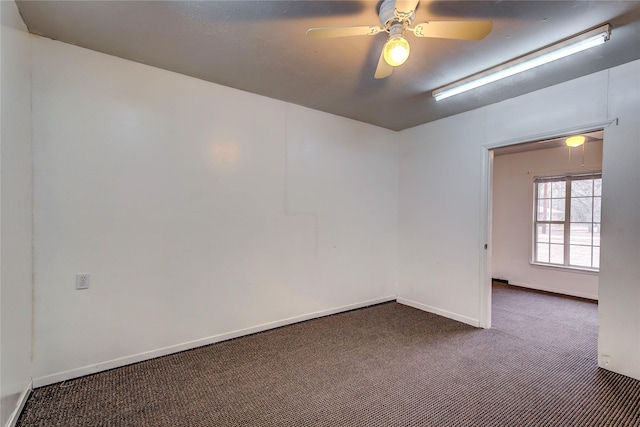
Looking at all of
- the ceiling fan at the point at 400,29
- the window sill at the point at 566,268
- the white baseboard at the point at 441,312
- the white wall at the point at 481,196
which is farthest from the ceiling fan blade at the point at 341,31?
the window sill at the point at 566,268

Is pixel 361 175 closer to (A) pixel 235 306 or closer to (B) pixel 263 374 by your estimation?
(A) pixel 235 306

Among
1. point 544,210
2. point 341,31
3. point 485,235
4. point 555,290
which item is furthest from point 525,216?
point 341,31

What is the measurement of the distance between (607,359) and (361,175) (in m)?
2.95

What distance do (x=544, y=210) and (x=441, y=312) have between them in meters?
3.17

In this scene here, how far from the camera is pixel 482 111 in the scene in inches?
132

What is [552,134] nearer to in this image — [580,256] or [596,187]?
[596,187]

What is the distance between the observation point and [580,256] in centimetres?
476

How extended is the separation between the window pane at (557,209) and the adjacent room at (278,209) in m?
2.02

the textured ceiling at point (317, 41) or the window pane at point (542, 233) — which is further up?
the textured ceiling at point (317, 41)

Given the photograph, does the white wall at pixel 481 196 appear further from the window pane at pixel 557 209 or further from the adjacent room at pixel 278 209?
the window pane at pixel 557 209

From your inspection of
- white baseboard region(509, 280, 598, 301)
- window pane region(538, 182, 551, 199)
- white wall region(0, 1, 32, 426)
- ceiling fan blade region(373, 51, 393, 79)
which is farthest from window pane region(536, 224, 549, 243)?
white wall region(0, 1, 32, 426)

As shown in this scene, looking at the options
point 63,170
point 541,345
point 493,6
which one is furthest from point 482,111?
point 63,170

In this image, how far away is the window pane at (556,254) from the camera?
4965 mm

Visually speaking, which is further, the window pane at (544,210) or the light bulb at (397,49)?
the window pane at (544,210)
